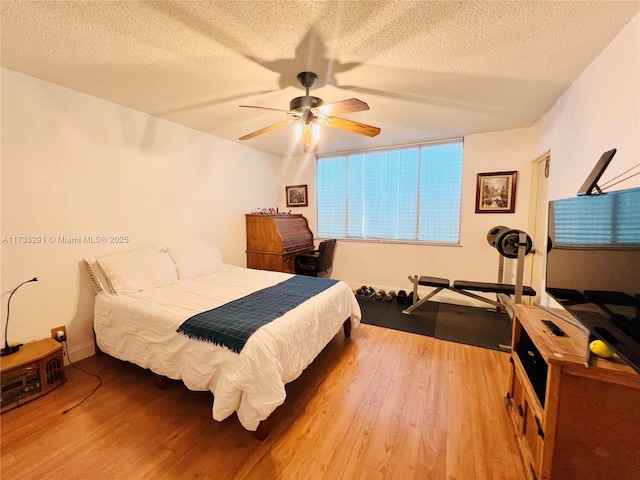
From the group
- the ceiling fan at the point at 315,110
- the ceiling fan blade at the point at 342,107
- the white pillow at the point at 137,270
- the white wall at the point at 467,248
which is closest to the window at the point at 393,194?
the white wall at the point at 467,248

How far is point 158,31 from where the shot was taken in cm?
155

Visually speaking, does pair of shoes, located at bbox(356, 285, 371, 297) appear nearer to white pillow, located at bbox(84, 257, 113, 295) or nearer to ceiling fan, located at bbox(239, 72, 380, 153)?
ceiling fan, located at bbox(239, 72, 380, 153)

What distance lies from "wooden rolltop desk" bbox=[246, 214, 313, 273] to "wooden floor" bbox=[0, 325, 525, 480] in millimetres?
1997

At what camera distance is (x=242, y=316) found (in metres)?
1.82

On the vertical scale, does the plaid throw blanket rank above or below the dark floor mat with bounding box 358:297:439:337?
above

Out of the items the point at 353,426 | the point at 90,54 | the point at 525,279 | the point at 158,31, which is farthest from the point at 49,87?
the point at 525,279

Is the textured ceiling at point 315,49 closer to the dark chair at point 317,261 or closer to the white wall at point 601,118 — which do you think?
the white wall at point 601,118

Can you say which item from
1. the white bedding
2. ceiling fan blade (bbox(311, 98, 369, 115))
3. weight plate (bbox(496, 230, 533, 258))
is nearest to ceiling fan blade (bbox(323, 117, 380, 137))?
ceiling fan blade (bbox(311, 98, 369, 115))

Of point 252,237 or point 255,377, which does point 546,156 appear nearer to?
point 255,377

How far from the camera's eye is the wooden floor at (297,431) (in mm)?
1381

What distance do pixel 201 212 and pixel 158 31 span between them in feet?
7.25

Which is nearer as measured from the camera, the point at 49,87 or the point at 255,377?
the point at 255,377

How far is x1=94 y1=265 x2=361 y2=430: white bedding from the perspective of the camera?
1.49 meters

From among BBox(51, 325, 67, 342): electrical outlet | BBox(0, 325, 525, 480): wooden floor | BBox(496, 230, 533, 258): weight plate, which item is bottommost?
BBox(0, 325, 525, 480): wooden floor
